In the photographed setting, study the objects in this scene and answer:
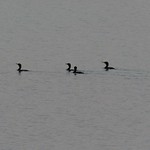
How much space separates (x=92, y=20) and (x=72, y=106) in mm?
45983

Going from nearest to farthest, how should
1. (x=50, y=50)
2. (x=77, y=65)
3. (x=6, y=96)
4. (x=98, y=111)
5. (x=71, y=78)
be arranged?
(x=98, y=111) < (x=6, y=96) < (x=71, y=78) < (x=77, y=65) < (x=50, y=50)

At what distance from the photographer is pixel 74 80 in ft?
254

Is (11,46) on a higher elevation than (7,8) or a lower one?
lower

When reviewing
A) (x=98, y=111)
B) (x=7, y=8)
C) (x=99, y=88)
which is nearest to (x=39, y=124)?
(x=98, y=111)

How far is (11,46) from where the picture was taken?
9200cm

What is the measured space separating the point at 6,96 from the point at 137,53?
73.7 ft

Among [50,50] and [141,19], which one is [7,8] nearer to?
Result: [141,19]

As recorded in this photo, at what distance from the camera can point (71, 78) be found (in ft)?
257

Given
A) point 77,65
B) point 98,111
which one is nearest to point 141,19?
point 77,65

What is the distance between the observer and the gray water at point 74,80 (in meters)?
59.5

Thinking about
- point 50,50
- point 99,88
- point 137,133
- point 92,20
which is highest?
point 92,20

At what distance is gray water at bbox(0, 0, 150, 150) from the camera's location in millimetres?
59500

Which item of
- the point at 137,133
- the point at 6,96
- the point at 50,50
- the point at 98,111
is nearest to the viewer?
the point at 137,133

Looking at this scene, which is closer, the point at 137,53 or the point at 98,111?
the point at 98,111
